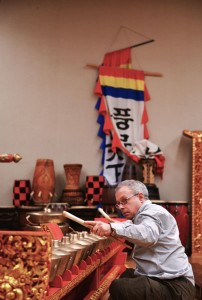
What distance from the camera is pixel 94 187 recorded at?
586 centimetres

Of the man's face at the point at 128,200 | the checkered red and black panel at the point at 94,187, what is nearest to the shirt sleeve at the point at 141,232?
the man's face at the point at 128,200

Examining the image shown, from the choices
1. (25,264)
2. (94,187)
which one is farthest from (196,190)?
(25,264)

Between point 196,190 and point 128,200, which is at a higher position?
point 128,200

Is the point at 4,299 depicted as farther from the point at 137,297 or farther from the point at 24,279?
the point at 137,297

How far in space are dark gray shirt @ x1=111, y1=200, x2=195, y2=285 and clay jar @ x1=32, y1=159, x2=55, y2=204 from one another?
3466 mm

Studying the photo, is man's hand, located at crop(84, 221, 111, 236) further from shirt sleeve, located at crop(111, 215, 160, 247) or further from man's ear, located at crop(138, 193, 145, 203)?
man's ear, located at crop(138, 193, 145, 203)

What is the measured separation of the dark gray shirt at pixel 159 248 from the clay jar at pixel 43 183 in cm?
347

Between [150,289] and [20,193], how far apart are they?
12.8 feet

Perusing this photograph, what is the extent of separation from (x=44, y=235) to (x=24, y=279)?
0.56 ft

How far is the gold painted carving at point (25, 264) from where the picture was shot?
1.52 metres

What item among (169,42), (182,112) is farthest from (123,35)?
(182,112)

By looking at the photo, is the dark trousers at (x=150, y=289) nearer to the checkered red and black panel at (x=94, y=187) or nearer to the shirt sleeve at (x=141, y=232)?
the shirt sleeve at (x=141, y=232)

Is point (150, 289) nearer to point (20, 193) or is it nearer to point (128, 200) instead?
point (128, 200)

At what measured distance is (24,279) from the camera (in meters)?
1.52
